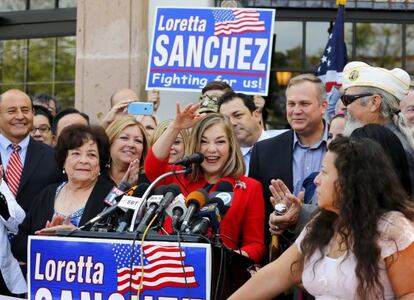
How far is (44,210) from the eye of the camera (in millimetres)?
6961

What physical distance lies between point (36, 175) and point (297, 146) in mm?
2185

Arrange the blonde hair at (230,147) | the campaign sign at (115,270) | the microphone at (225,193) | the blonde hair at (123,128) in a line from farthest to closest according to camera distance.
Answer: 1. the blonde hair at (123,128)
2. the blonde hair at (230,147)
3. the microphone at (225,193)
4. the campaign sign at (115,270)

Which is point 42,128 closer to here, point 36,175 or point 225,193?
point 36,175

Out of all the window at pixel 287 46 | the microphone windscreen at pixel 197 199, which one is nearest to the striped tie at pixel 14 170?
the microphone windscreen at pixel 197 199

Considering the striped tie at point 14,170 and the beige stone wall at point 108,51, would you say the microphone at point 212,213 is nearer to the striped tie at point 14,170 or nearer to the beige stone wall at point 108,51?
the striped tie at point 14,170

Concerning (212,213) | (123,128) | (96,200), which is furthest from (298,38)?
(212,213)

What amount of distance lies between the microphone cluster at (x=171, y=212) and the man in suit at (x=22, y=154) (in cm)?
232

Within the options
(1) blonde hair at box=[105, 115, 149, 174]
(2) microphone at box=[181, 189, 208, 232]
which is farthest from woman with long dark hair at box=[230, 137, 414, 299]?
(1) blonde hair at box=[105, 115, 149, 174]

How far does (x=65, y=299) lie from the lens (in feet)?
17.3

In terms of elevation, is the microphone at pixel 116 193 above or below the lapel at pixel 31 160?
below

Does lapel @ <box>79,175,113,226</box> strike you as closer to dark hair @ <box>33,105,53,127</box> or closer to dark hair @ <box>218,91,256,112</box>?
dark hair @ <box>218,91,256,112</box>

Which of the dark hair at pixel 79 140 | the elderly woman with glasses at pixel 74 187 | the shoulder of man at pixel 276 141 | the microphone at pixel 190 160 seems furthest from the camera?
the dark hair at pixel 79 140

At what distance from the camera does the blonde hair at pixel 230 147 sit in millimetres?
6320

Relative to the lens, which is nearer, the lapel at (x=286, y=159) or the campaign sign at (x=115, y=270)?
the campaign sign at (x=115, y=270)
